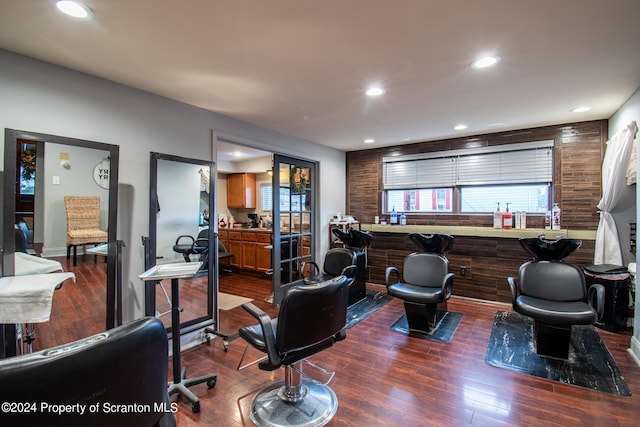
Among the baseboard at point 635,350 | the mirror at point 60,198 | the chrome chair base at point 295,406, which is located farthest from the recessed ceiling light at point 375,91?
the baseboard at point 635,350

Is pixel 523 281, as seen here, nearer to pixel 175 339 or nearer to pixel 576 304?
pixel 576 304

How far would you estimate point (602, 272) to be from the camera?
10.4ft

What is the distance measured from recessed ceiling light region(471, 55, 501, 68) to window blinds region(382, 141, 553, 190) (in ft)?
8.02

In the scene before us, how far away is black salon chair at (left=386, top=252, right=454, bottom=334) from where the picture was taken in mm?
3230

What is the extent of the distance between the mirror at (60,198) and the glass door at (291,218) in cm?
205

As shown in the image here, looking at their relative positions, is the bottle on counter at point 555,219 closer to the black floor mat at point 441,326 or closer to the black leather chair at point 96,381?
the black floor mat at point 441,326

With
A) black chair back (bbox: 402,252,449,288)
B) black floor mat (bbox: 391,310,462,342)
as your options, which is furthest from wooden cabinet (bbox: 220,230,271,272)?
black floor mat (bbox: 391,310,462,342)

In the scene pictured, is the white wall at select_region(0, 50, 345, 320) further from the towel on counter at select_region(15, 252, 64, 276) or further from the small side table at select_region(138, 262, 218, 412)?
the small side table at select_region(138, 262, 218, 412)

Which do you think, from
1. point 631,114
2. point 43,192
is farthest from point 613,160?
point 43,192

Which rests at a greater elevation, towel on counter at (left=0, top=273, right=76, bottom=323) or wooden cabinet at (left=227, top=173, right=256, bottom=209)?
wooden cabinet at (left=227, top=173, right=256, bottom=209)

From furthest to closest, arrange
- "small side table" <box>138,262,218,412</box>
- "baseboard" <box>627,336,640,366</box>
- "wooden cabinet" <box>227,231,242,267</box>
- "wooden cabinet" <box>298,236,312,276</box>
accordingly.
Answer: "wooden cabinet" <box>227,231,242,267</box> → "wooden cabinet" <box>298,236,312,276</box> → "baseboard" <box>627,336,640,366</box> → "small side table" <box>138,262,218,412</box>

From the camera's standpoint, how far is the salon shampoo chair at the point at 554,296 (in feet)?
8.55

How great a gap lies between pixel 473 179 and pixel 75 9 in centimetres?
466

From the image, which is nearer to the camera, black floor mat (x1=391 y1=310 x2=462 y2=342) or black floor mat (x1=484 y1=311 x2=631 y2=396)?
black floor mat (x1=484 y1=311 x2=631 y2=396)
